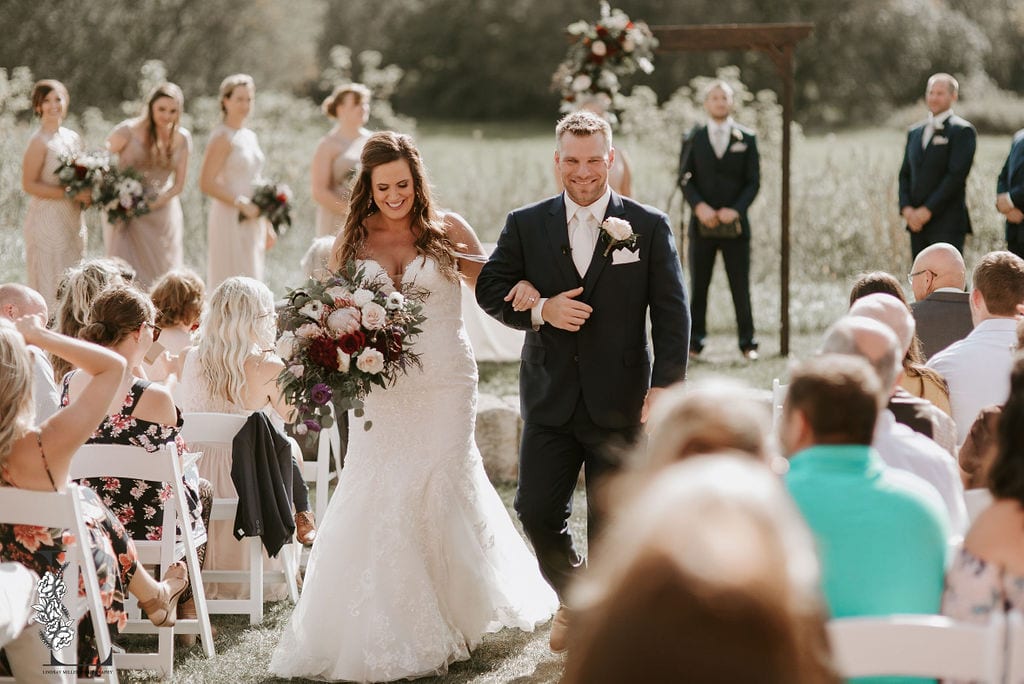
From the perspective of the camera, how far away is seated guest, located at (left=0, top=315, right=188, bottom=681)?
12.9 ft

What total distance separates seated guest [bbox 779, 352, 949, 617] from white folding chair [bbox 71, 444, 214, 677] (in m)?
2.78

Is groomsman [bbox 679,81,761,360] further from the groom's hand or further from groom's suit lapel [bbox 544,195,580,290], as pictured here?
the groom's hand

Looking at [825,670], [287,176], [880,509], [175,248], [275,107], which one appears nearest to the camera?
[825,670]

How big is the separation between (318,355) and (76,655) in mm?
1328

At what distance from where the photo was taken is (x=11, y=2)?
32.0 metres

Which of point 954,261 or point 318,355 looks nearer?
point 318,355

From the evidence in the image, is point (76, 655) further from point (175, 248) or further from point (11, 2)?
point (11, 2)

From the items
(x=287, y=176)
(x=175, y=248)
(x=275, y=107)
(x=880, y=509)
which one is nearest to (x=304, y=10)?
(x=275, y=107)

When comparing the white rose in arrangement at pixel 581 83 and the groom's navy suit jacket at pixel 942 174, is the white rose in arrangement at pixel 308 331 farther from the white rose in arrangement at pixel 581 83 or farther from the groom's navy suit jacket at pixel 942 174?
the groom's navy suit jacket at pixel 942 174

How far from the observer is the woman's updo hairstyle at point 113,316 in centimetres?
491

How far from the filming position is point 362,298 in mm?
4828

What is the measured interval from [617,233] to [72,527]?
6.89 feet

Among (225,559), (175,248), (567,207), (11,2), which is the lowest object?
(225,559)

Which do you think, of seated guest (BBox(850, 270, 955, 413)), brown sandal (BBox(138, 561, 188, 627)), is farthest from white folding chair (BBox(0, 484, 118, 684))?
seated guest (BBox(850, 270, 955, 413))
